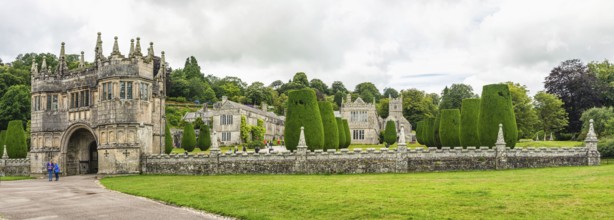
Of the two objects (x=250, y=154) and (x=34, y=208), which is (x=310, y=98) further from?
(x=34, y=208)

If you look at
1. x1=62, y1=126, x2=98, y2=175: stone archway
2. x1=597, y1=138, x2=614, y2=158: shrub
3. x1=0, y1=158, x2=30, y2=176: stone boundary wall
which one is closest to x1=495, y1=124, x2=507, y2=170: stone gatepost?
x1=597, y1=138, x2=614, y2=158: shrub

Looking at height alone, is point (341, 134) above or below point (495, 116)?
below

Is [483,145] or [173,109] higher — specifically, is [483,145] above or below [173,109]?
below

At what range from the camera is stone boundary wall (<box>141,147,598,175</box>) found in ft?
103

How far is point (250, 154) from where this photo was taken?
1313 inches

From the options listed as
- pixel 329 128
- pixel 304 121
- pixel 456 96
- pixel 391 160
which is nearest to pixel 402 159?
pixel 391 160

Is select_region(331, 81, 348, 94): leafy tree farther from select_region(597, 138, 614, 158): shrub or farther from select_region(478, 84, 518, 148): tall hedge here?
select_region(478, 84, 518, 148): tall hedge

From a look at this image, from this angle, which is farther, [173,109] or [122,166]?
[173,109]

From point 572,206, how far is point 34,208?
1790 centimetres

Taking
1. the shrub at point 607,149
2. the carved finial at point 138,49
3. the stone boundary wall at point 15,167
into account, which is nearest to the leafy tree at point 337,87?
the shrub at point 607,149

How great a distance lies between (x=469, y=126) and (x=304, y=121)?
13496mm

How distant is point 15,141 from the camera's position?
46.7m

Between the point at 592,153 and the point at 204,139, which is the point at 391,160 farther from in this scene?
the point at 204,139

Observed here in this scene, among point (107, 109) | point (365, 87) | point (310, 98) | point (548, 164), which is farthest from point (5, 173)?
point (365, 87)
